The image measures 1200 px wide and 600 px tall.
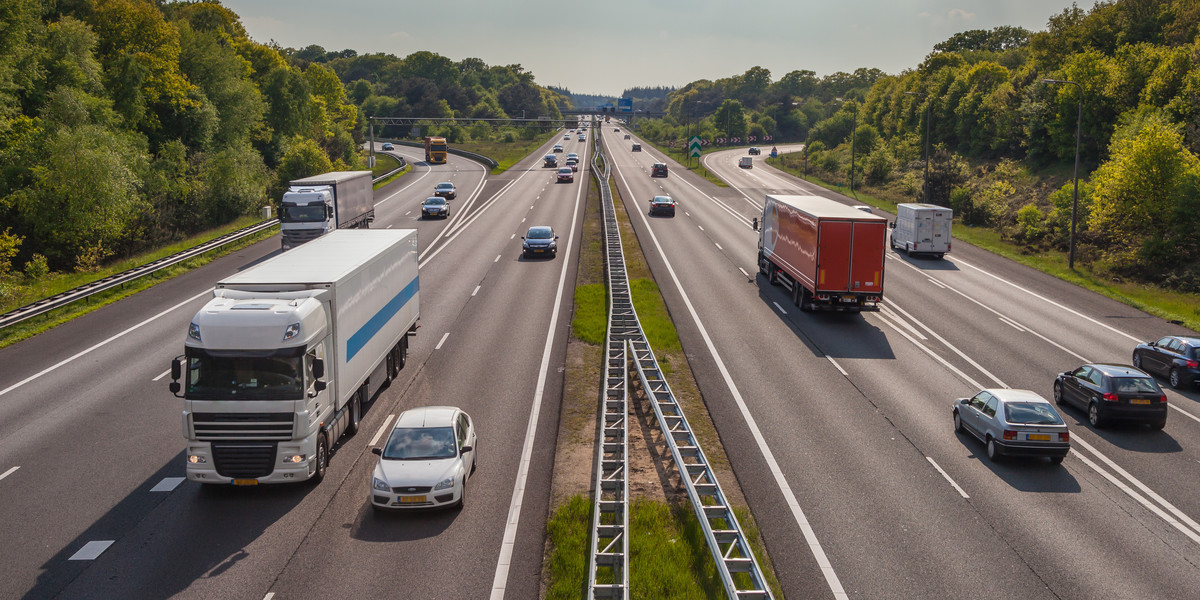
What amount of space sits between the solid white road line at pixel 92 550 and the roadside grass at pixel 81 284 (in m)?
17.0

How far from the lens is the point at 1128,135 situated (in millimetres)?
52625

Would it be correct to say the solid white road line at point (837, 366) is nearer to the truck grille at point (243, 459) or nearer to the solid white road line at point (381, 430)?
the solid white road line at point (381, 430)

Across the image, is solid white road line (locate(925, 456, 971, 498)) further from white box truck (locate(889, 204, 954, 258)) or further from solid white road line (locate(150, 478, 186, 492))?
white box truck (locate(889, 204, 954, 258))

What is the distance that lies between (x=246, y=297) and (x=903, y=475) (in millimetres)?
14661

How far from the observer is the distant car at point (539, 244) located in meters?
45.8

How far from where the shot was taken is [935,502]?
16969mm

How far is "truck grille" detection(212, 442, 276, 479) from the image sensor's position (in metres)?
15.9

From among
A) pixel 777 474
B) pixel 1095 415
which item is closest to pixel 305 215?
pixel 777 474

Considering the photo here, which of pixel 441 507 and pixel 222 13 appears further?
pixel 222 13

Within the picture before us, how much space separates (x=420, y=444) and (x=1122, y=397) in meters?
18.0

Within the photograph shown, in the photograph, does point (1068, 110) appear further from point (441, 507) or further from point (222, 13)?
point (222, 13)

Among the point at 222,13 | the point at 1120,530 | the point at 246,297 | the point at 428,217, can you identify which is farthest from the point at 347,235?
the point at 222,13

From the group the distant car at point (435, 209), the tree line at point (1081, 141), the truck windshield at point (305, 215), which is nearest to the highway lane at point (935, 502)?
the tree line at point (1081, 141)

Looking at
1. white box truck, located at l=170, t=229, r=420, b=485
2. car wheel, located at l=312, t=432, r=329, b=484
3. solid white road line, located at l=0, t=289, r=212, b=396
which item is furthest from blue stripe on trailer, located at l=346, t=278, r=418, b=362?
solid white road line, located at l=0, t=289, r=212, b=396
